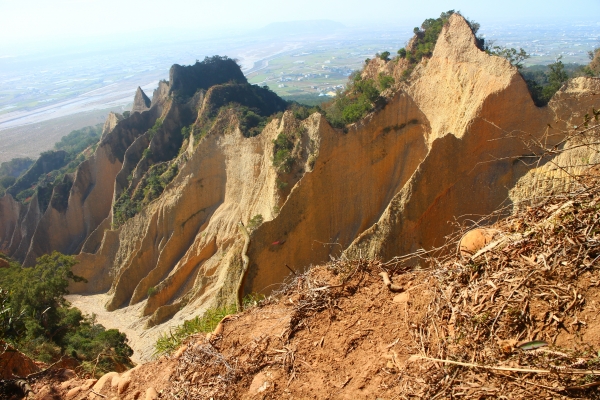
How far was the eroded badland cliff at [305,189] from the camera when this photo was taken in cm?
1638

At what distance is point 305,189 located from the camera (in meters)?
Answer: 18.2

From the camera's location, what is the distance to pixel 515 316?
138 inches

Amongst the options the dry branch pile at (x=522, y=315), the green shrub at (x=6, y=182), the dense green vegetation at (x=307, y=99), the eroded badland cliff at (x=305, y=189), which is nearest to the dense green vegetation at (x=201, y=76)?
the eroded badland cliff at (x=305, y=189)

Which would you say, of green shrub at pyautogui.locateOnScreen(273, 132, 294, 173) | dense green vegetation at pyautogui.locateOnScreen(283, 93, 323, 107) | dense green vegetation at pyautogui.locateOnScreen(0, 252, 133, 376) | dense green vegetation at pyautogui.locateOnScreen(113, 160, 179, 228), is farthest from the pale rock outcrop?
dense green vegetation at pyautogui.locateOnScreen(283, 93, 323, 107)

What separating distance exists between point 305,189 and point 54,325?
41.5 ft

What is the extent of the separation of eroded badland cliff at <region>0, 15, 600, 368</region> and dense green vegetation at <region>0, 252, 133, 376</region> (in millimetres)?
2090

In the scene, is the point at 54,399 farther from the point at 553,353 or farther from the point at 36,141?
the point at 36,141

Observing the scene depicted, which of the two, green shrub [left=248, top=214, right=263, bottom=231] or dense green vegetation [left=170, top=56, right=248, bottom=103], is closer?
green shrub [left=248, top=214, right=263, bottom=231]

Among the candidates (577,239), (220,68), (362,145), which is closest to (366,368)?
(577,239)

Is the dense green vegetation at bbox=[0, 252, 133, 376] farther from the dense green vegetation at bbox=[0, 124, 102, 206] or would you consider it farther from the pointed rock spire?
the pointed rock spire

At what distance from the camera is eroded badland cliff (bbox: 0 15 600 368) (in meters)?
16.4

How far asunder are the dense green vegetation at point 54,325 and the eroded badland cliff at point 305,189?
82.3 inches

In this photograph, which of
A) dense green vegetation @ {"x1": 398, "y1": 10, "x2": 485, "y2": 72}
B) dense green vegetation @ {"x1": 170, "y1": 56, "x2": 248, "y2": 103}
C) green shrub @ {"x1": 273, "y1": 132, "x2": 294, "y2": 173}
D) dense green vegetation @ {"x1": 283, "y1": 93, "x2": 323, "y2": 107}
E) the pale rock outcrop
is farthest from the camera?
dense green vegetation @ {"x1": 283, "y1": 93, "x2": 323, "y2": 107}

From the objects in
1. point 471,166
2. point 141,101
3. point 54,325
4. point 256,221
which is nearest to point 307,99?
point 141,101
